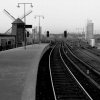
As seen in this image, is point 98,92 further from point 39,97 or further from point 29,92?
point 29,92

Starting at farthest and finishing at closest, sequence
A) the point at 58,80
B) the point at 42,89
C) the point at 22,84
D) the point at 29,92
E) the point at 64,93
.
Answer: the point at 58,80, the point at 42,89, the point at 64,93, the point at 22,84, the point at 29,92

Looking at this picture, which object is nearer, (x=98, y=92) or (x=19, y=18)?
(x=98, y=92)

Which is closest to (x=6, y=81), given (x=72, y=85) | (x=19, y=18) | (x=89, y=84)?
(x=72, y=85)

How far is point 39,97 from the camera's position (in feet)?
44.4

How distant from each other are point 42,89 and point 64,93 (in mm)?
1869

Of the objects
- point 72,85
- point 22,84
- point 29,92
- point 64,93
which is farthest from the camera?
point 72,85

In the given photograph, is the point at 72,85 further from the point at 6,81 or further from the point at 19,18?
the point at 19,18

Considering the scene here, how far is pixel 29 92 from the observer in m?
11.4

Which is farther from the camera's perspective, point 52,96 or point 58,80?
point 58,80

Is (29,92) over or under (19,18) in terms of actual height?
under

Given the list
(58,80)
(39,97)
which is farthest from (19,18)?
(39,97)

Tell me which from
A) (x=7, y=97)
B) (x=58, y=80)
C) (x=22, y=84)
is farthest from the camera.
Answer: (x=58, y=80)

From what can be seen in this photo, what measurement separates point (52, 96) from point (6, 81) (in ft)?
8.64

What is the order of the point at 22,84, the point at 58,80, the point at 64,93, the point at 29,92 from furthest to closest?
the point at 58,80, the point at 64,93, the point at 22,84, the point at 29,92
